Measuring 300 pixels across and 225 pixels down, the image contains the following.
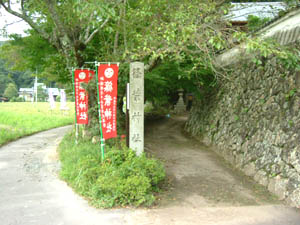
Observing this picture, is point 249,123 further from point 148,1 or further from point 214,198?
point 148,1

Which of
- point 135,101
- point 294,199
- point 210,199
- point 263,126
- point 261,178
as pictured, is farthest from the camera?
point 263,126

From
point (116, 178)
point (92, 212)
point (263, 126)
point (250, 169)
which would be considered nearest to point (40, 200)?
point (92, 212)

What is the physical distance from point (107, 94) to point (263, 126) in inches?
169

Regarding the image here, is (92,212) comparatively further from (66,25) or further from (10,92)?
(10,92)

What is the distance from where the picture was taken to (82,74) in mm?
8953

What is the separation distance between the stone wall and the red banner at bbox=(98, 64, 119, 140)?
4006mm

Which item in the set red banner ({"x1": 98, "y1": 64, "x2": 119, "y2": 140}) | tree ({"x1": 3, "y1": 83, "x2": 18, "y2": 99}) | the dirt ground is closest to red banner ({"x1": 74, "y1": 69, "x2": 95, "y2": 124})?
red banner ({"x1": 98, "y1": 64, "x2": 119, "y2": 140})

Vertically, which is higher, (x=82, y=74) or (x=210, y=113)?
(x=82, y=74)

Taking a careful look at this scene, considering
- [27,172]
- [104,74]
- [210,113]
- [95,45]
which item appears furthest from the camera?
[210,113]

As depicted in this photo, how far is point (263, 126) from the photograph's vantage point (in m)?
7.01

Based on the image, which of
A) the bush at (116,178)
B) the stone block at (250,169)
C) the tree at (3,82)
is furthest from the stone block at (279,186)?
the tree at (3,82)

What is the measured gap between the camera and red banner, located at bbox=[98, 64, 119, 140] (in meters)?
6.71

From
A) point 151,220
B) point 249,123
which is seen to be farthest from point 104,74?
point 249,123

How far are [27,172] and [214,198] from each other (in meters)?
5.16
